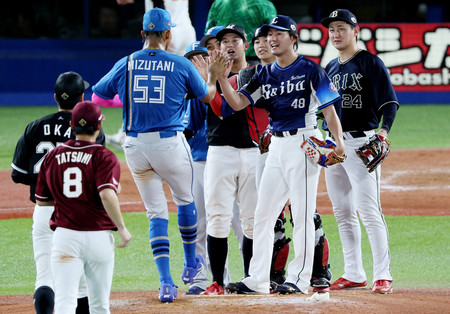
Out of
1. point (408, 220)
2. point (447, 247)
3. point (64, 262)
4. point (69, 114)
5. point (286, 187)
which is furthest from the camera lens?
point (408, 220)

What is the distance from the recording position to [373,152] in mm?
5691

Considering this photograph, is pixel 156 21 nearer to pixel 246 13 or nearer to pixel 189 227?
pixel 189 227

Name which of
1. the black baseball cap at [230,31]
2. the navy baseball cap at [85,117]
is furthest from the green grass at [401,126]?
the navy baseball cap at [85,117]

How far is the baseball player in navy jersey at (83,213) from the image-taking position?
13.3 ft

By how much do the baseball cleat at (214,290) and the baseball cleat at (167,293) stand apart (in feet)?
1.51

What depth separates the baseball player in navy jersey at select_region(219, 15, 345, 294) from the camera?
5.20 m

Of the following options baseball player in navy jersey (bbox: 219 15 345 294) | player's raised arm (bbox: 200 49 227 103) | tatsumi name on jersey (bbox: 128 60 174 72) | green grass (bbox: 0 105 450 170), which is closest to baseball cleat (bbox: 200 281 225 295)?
baseball player in navy jersey (bbox: 219 15 345 294)

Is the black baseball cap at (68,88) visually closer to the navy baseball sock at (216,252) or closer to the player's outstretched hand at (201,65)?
the player's outstretched hand at (201,65)

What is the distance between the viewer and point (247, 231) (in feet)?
19.1

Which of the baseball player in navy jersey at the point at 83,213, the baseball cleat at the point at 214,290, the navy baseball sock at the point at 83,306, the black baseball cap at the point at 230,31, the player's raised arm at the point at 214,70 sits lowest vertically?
the baseball cleat at the point at 214,290

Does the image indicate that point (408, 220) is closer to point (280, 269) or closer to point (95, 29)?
point (280, 269)

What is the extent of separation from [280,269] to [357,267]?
0.60 m

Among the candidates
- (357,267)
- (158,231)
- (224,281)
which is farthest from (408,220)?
(158,231)

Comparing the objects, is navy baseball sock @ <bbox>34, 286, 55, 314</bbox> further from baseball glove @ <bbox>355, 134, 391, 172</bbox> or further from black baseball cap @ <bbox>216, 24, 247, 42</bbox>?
baseball glove @ <bbox>355, 134, 391, 172</bbox>
